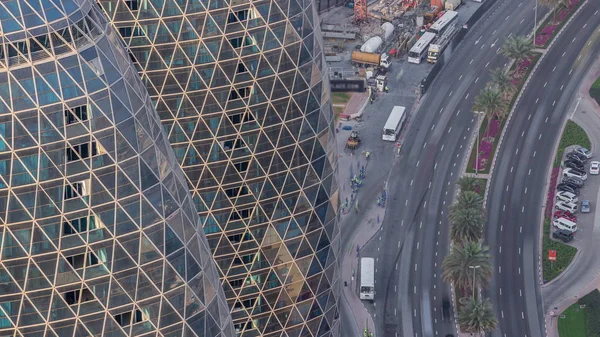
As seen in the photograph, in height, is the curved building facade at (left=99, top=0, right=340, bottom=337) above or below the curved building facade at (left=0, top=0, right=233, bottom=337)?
below

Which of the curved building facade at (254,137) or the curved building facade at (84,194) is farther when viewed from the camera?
the curved building facade at (254,137)

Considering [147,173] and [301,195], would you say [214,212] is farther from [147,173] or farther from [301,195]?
[147,173]

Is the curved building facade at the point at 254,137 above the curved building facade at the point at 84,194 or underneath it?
underneath

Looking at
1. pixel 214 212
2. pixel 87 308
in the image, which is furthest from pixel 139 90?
pixel 214 212

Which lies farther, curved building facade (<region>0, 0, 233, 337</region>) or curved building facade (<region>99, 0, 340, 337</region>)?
curved building facade (<region>99, 0, 340, 337</region>)
